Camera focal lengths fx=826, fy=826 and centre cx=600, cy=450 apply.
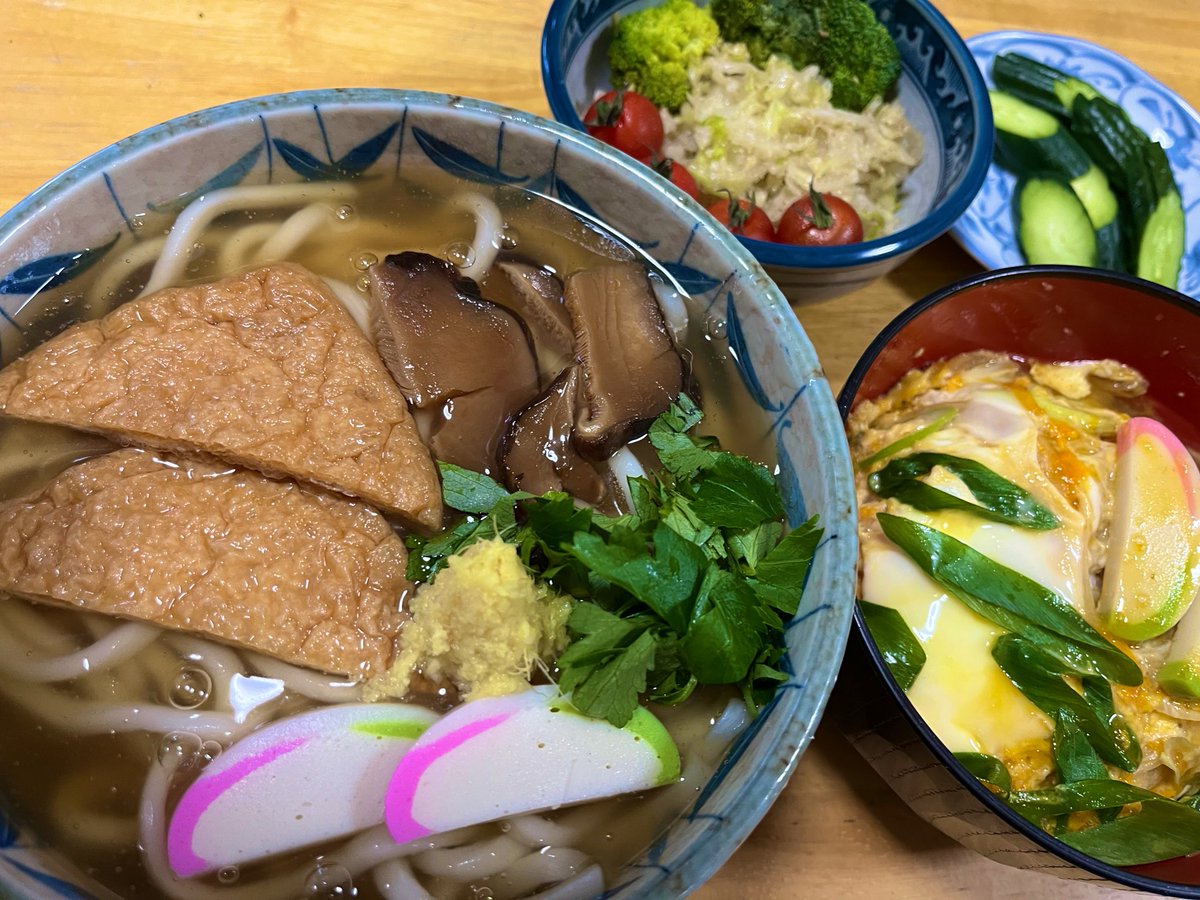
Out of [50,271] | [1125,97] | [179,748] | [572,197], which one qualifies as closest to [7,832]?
[179,748]

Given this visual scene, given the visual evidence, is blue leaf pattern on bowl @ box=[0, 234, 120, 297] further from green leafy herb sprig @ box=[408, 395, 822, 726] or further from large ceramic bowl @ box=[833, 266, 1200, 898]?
large ceramic bowl @ box=[833, 266, 1200, 898]

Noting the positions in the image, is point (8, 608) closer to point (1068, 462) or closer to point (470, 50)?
point (470, 50)

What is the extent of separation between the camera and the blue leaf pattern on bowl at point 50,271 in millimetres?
1240

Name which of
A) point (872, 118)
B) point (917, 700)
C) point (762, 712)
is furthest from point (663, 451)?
point (872, 118)

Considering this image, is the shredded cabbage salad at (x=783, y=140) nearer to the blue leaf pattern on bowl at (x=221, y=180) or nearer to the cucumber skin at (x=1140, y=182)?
the cucumber skin at (x=1140, y=182)

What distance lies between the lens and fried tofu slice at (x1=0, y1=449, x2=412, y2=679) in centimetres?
118

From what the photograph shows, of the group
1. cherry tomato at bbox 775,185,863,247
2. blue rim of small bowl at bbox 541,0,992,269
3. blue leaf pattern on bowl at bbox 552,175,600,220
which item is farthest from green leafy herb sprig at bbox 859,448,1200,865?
blue leaf pattern on bowl at bbox 552,175,600,220

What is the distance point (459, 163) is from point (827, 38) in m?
1.05

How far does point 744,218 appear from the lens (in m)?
1.73

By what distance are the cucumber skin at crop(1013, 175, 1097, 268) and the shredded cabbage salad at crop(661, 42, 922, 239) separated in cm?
32

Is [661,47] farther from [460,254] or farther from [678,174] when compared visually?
[460,254]

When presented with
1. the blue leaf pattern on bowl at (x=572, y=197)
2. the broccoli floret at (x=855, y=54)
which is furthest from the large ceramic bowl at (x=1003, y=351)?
the broccoli floret at (x=855, y=54)

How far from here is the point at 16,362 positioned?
128 centimetres

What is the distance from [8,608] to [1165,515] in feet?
6.12
